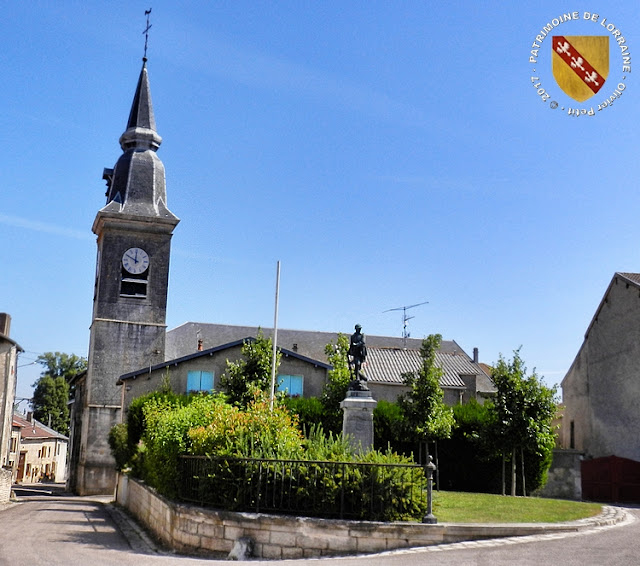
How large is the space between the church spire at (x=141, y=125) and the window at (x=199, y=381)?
1534 cm

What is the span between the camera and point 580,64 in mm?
13734

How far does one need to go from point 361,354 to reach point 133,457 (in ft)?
34.7

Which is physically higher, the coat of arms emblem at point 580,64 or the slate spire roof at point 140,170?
the slate spire roof at point 140,170

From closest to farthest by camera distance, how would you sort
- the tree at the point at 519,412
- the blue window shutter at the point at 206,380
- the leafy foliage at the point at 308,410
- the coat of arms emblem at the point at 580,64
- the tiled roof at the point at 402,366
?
the coat of arms emblem at the point at 580,64 → the tree at the point at 519,412 → the leafy foliage at the point at 308,410 → the blue window shutter at the point at 206,380 → the tiled roof at the point at 402,366

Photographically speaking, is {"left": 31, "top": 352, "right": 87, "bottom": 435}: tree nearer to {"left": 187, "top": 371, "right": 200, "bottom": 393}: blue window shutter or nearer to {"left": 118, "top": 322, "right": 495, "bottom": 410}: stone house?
{"left": 118, "top": 322, "right": 495, "bottom": 410}: stone house

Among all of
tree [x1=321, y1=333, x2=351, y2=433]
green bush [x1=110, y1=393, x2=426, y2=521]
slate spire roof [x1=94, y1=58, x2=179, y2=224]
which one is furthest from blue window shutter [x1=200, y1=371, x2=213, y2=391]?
green bush [x1=110, y1=393, x2=426, y2=521]

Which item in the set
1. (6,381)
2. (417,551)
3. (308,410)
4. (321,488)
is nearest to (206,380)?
(308,410)

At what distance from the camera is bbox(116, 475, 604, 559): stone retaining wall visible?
1064cm

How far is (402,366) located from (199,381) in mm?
12119

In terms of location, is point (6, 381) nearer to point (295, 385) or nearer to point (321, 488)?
point (295, 385)

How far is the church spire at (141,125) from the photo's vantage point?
4044 cm

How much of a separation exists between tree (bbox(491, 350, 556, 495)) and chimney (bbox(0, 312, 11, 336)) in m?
23.0

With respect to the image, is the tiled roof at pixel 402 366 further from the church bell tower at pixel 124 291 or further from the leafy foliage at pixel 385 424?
the church bell tower at pixel 124 291

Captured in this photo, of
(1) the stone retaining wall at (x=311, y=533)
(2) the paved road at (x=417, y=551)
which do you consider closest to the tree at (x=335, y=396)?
(2) the paved road at (x=417, y=551)
